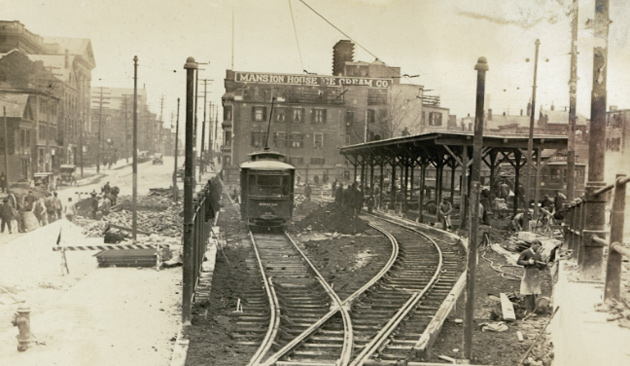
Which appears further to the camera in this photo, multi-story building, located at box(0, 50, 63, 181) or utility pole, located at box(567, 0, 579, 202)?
multi-story building, located at box(0, 50, 63, 181)

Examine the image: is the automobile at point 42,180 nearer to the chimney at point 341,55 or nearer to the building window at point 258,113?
the building window at point 258,113

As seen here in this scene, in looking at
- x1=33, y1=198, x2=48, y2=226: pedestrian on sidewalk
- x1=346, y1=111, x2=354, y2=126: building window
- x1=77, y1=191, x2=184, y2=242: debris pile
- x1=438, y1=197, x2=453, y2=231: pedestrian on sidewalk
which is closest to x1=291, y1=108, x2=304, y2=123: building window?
x1=346, y1=111, x2=354, y2=126: building window

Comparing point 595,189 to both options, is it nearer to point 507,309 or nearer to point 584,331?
point 507,309

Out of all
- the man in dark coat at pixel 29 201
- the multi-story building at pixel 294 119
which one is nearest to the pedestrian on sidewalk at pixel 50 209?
the man in dark coat at pixel 29 201

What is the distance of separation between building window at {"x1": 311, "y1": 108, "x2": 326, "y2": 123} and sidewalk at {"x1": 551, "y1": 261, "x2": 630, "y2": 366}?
132 feet

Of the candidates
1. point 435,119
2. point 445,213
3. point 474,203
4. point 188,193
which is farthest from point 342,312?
point 435,119

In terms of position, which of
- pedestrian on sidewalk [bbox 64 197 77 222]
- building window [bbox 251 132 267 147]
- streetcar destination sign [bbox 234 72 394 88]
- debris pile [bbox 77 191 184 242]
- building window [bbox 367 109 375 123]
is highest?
streetcar destination sign [bbox 234 72 394 88]

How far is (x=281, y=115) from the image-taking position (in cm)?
4728

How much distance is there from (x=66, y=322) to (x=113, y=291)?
215 centimetres

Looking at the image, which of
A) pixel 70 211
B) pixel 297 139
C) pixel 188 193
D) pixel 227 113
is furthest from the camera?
pixel 227 113

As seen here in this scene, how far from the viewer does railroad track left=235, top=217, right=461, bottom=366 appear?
7.40 metres

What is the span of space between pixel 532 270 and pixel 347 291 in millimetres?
3715

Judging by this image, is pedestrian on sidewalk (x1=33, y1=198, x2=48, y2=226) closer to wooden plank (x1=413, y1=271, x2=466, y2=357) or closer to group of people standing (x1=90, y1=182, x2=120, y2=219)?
group of people standing (x1=90, y1=182, x2=120, y2=219)

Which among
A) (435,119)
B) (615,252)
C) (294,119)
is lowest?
(615,252)
